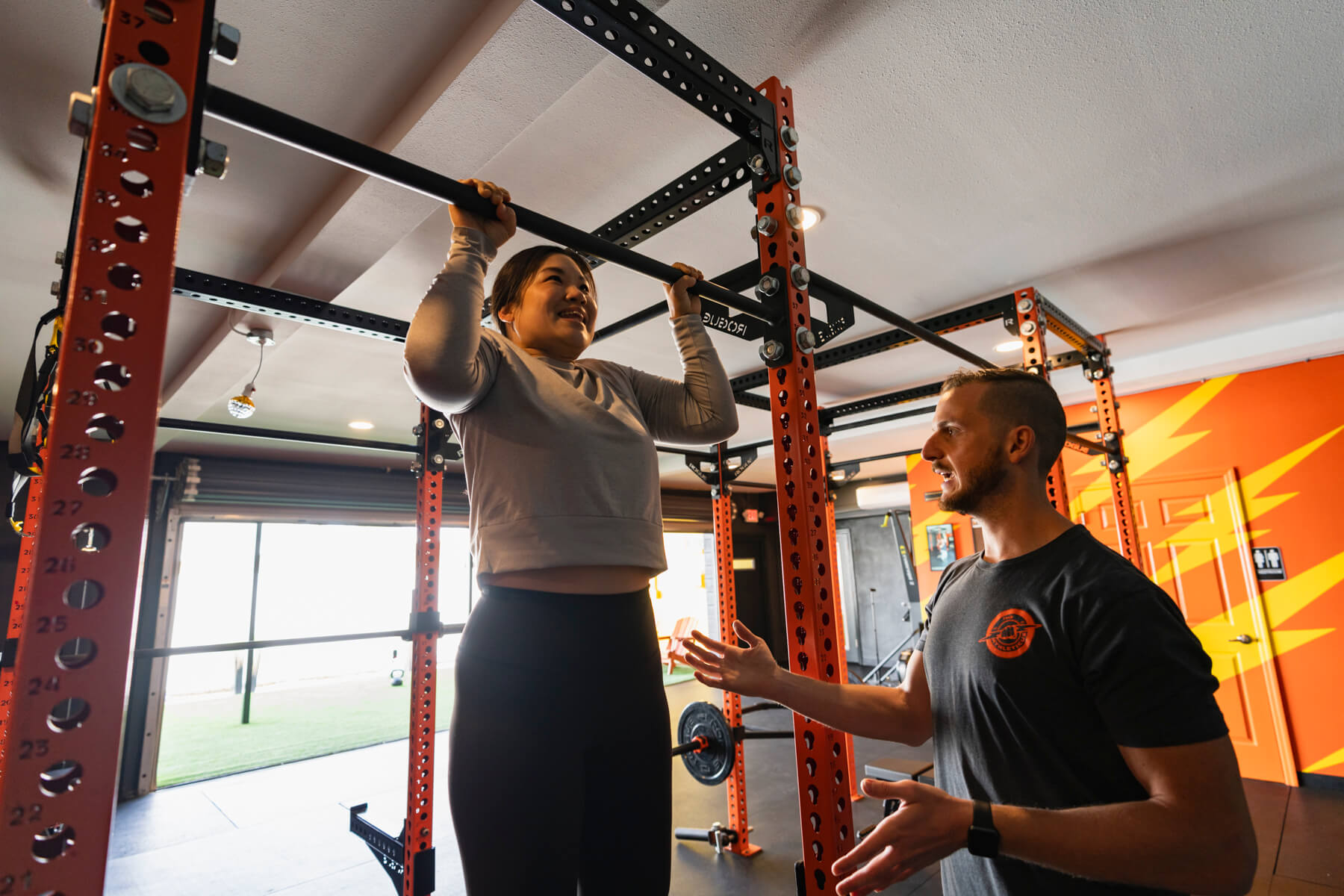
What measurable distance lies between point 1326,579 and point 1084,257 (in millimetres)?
2975

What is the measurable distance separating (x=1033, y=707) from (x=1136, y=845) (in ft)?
0.73

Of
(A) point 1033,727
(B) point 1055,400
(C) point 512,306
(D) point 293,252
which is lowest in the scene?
(A) point 1033,727

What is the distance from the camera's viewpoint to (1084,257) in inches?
108

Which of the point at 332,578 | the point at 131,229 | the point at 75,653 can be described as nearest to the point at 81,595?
the point at 75,653

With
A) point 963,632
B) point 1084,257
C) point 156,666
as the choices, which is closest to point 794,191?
point 963,632

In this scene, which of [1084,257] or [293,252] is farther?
[1084,257]

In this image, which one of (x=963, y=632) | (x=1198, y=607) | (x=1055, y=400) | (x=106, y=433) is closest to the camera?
(x=106, y=433)

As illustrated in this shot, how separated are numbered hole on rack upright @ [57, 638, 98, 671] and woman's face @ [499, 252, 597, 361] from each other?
677 mm

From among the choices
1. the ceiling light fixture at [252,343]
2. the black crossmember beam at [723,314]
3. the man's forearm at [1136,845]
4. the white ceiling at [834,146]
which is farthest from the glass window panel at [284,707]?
the man's forearm at [1136,845]

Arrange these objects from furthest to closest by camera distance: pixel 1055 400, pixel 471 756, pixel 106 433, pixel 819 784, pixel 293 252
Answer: pixel 293 252
pixel 1055 400
pixel 819 784
pixel 471 756
pixel 106 433

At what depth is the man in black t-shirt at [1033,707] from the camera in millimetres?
869

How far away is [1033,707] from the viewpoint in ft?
3.48

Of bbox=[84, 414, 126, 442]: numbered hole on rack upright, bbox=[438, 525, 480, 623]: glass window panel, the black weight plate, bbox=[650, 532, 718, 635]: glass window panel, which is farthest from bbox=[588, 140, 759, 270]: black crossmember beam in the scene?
bbox=[650, 532, 718, 635]: glass window panel

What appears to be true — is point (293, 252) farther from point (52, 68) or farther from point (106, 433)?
point (106, 433)
